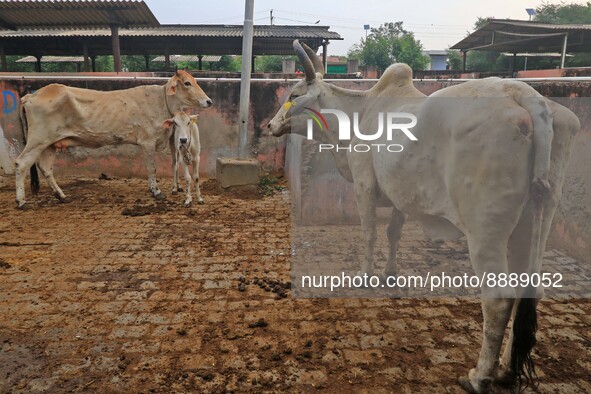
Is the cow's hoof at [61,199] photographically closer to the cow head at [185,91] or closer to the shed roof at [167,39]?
the cow head at [185,91]

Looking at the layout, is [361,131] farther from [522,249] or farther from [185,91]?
[185,91]

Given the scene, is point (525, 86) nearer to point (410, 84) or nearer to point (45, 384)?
point (410, 84)

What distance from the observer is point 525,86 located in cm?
261

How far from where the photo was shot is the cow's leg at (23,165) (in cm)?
709

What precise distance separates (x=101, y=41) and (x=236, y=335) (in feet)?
56.7

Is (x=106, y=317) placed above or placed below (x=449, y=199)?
below

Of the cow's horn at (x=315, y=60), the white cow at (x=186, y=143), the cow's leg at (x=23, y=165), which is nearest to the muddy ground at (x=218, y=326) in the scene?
the cow's leg at (x=23, y=165)

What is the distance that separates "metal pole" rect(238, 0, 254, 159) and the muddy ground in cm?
309

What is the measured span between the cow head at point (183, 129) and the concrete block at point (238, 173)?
743 mm

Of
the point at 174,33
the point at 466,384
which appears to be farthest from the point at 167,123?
the point at 174,33

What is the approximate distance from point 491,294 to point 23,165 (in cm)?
706

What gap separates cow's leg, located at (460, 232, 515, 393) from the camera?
2580mm

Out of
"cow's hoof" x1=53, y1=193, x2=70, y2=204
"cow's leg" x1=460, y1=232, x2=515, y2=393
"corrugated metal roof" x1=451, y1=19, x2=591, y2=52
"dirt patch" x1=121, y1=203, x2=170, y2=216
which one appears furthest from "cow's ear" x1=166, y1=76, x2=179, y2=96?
"corrugated metal roof" x1=451, y1=19, x2=591, y2=52

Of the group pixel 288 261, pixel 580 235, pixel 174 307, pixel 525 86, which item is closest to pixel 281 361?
pixel 174 307
